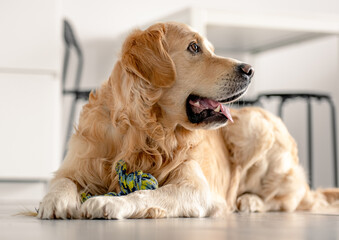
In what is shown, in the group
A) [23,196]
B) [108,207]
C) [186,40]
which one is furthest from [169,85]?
[23,196]

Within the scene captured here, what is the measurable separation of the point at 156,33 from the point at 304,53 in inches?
121

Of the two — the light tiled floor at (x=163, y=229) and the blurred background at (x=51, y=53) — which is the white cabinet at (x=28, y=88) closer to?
the blurred background at (x=51, y=53)

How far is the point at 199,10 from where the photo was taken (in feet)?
9.37

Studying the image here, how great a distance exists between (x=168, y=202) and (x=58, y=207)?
1.04 ft

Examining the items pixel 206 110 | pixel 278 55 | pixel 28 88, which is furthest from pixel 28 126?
pixel 278 55

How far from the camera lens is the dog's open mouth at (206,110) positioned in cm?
175

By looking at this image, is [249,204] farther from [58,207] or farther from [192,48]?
[58,207]

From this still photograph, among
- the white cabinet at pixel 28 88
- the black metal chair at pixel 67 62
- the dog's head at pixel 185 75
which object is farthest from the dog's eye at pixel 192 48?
the black metal chair at pixel 67 62

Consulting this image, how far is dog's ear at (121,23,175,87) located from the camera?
174 cm

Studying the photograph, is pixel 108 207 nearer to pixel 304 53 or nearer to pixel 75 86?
pixel 75 86

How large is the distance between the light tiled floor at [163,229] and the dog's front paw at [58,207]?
1.6 inches

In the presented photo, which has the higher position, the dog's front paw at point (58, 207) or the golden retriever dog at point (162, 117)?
the golden retriever dog at point (162, 117)

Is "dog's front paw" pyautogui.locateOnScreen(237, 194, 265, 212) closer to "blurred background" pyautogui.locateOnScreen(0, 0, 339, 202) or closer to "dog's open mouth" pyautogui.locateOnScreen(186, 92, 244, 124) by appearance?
"dog's open mouth" pyautogui.locateOnScreen(186, 92, 244, 124)

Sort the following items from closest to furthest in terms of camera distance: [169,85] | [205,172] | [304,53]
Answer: [169,85]
[205,172]
[304,53]
